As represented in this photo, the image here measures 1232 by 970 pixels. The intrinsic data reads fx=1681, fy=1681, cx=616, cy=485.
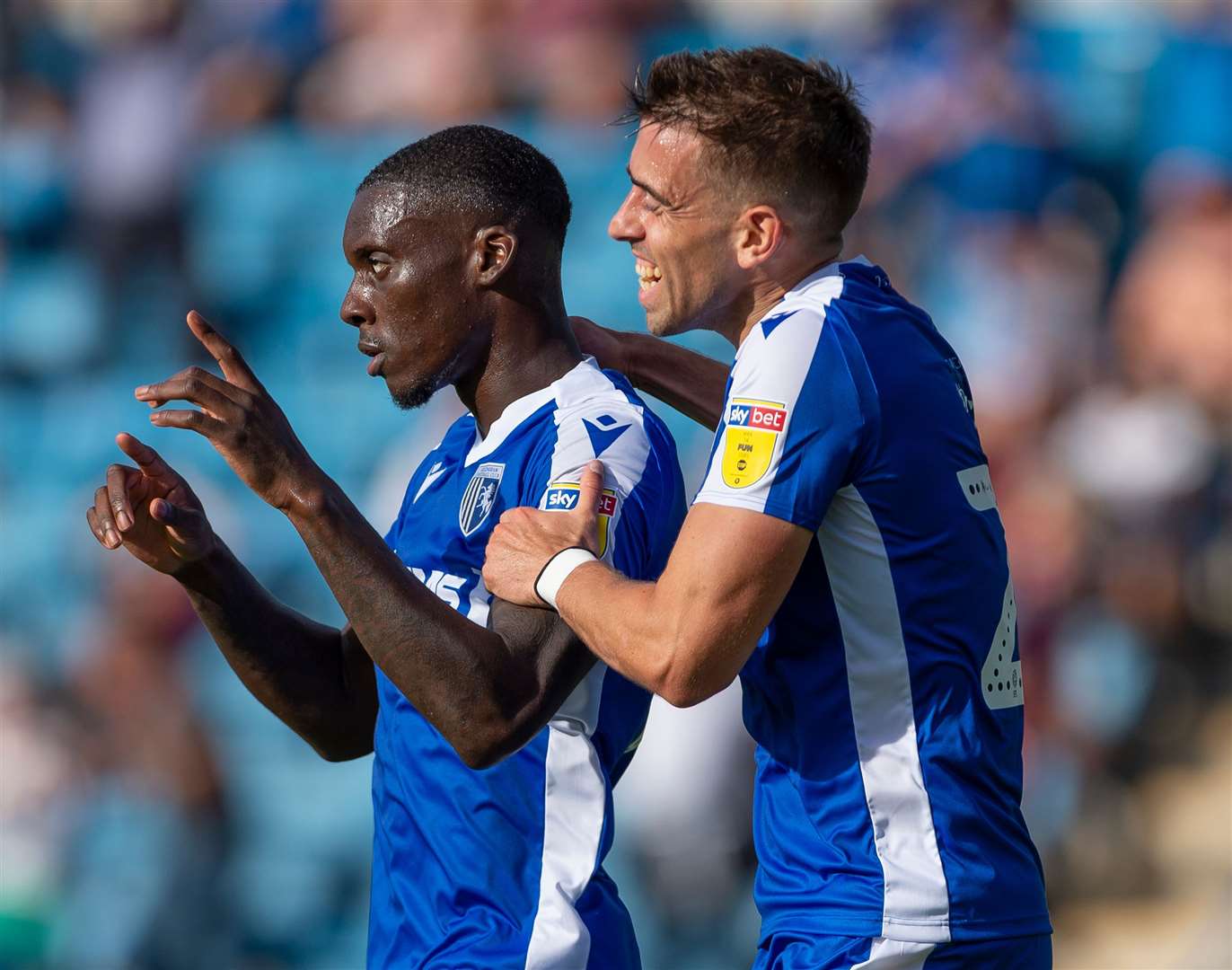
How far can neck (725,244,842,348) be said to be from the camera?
2818mm

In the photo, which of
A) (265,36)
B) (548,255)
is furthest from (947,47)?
(548,255)

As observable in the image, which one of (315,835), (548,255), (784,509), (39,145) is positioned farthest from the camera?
(39,145)

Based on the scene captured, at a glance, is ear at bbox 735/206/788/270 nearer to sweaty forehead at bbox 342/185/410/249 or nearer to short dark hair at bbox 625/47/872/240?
short dark hair at bbox 625/47/872/240

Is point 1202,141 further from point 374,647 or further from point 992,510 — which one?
point 374,647

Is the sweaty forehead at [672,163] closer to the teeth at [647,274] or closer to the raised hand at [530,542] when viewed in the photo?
the teeth at [647,274]

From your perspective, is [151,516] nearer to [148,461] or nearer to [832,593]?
[148,461]

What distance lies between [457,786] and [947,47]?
20.3 ft

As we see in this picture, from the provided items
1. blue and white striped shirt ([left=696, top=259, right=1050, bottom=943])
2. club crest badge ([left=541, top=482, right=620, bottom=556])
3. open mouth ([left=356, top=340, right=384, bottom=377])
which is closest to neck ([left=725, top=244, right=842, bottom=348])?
blue and white striped shirt ([left=696, top=259, right=1050, bottom=943])

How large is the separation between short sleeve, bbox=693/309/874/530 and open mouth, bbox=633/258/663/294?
357 mm

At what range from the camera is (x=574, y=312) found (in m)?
8.62

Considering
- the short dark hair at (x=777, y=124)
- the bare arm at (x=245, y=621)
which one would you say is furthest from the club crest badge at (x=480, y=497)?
the short dark hair at (x=777, y=124)

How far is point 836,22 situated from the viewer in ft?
30.2

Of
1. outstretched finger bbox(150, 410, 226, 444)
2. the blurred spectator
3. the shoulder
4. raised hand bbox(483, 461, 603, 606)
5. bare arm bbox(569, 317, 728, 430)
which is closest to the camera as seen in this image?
outstretched finger bbox(150, 410, 226, 444)

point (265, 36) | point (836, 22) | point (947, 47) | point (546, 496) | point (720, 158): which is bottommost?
point (546, 496)
